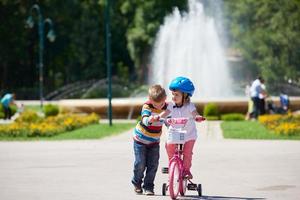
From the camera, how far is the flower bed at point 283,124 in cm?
2314

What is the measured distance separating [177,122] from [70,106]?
2723cm

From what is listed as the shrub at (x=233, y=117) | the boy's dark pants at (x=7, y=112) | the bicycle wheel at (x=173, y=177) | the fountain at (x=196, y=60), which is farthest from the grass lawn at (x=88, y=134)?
the bicycle wheel at (x=173, y=177)

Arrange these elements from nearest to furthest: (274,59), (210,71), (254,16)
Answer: (210,71)
(274,59)
(254,16)

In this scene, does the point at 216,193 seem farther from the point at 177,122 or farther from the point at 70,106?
the point at 70,106

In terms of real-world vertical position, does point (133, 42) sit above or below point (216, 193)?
below

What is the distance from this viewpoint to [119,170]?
14.6 m

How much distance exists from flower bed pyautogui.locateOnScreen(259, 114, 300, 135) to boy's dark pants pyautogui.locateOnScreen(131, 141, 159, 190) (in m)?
12.1

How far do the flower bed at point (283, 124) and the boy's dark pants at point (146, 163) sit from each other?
12.1m

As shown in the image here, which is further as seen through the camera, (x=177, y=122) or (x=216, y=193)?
(x=216, y=193)

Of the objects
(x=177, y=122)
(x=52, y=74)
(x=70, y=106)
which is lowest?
(x=52, y=74)

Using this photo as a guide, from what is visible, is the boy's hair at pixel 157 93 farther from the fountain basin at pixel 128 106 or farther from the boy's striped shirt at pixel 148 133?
the fountain basin at pixel 128 106

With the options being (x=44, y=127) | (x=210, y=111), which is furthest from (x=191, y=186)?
(x=210, y=111)

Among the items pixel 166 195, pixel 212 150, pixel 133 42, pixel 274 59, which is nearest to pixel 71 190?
pixel 166 195

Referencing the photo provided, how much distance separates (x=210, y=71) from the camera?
45000 millimetres
